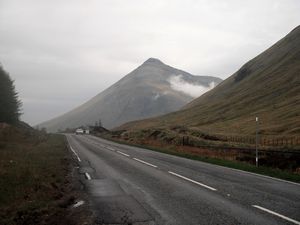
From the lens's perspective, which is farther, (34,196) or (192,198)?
(34,196)

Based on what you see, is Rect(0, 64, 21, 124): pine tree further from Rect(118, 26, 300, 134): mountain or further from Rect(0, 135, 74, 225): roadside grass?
Rect(0, 135, 74, 225): roadside grass

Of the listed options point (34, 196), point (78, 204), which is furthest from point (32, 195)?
point (78, 204)

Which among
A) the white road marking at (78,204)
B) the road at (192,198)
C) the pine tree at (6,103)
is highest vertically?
the pine tree at (6,103)

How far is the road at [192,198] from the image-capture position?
9.33 meters

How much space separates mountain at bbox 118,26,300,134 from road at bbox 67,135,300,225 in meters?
48.5

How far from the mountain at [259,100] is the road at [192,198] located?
48.5 metres

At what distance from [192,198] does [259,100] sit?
106 metres

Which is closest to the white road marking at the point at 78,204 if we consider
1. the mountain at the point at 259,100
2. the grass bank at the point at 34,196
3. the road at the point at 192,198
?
the grass bank at the point at 34,196

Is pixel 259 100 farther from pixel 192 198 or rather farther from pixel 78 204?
pixel 78 204

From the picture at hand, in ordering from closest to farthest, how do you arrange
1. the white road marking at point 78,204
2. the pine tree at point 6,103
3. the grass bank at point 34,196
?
1. the grass bank at point 34,196
2. the white road marking at point 78,204
3. the pine tree at point 6,103

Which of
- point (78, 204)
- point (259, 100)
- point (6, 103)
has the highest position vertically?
point (259, 100)

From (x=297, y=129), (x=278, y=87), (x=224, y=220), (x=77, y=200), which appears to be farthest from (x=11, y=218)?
(x=278, y=87)

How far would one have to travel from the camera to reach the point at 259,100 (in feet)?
372

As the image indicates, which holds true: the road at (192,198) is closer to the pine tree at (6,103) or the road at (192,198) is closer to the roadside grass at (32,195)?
the roadside grass at (32,195)
